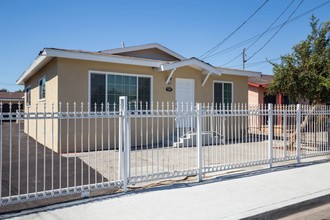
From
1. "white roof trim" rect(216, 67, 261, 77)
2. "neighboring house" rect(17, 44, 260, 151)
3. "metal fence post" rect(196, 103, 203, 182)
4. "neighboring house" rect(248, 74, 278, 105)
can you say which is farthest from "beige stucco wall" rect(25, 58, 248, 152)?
"neighboring house" rect(248, 74, 278, 105)

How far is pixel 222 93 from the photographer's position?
14.1m

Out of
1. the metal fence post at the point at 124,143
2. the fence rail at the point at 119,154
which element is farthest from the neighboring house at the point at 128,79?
the metal fence post at the point at 124,143

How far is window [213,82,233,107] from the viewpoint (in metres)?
13.9

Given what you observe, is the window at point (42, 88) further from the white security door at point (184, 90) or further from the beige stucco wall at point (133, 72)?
the white security door at point (184, 90)

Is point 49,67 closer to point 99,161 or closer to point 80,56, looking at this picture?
point 80,56

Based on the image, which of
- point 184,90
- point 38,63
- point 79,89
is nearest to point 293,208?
point 79,89

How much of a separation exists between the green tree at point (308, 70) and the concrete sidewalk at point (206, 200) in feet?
15.8

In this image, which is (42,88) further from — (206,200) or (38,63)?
(206,200)

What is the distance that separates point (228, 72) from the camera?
45.0 feet

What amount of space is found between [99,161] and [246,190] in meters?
4.56

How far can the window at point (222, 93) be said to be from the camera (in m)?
13.9

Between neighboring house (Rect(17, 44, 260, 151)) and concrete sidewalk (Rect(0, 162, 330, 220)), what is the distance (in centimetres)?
539

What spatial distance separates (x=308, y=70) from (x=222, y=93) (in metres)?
4.59

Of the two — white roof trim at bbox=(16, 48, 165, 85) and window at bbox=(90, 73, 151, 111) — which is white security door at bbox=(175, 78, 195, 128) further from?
white roof trim at bbox=(16, 48, 165, 85)
